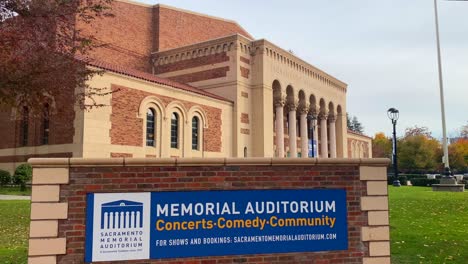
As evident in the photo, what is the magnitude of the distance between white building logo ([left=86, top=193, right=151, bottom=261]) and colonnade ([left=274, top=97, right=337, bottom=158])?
33793 mm

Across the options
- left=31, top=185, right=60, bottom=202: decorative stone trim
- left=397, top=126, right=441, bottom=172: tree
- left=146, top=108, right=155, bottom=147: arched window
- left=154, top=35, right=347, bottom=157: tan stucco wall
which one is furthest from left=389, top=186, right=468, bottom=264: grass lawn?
left=397, top=126, right=441, bottom=172: tree

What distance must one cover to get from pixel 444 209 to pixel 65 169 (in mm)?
13714

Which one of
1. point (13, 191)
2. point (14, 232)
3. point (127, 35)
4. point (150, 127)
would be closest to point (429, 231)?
point (14, 232)

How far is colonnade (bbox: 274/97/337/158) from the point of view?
40250 mm

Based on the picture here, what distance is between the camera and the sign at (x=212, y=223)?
20.0ft

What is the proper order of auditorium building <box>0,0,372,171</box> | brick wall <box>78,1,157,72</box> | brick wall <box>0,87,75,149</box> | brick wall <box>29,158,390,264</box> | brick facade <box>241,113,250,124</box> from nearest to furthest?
1. brick wall <box>29,158,390,264</box>
2. brick wall <box>0,87,75,149</box>
3. auditorium building <box>0,0,372,171</box>
4. brick facade <box>241,113,250,124</box>
5. brick wall <box>78,1,157,72</box>

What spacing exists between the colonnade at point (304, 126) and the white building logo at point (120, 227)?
3379 centimetres

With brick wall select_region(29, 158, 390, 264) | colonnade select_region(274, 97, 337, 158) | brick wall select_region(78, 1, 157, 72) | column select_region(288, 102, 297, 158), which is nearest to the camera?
brick wall select_region(29, 158, 390, 264)

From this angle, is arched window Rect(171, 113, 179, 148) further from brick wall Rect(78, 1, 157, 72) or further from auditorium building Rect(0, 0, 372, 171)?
brick wall Rect(78, 1, 157, 72)

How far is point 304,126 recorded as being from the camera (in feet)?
148

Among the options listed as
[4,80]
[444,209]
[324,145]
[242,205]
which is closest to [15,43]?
[4,80]

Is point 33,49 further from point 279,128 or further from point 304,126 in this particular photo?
point 304,126

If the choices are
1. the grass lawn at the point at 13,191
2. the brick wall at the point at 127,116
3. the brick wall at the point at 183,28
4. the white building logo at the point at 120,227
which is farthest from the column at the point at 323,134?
the white building logo at the point at 120,227

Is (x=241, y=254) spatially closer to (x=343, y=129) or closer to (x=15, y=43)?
(x=15, y=43)
